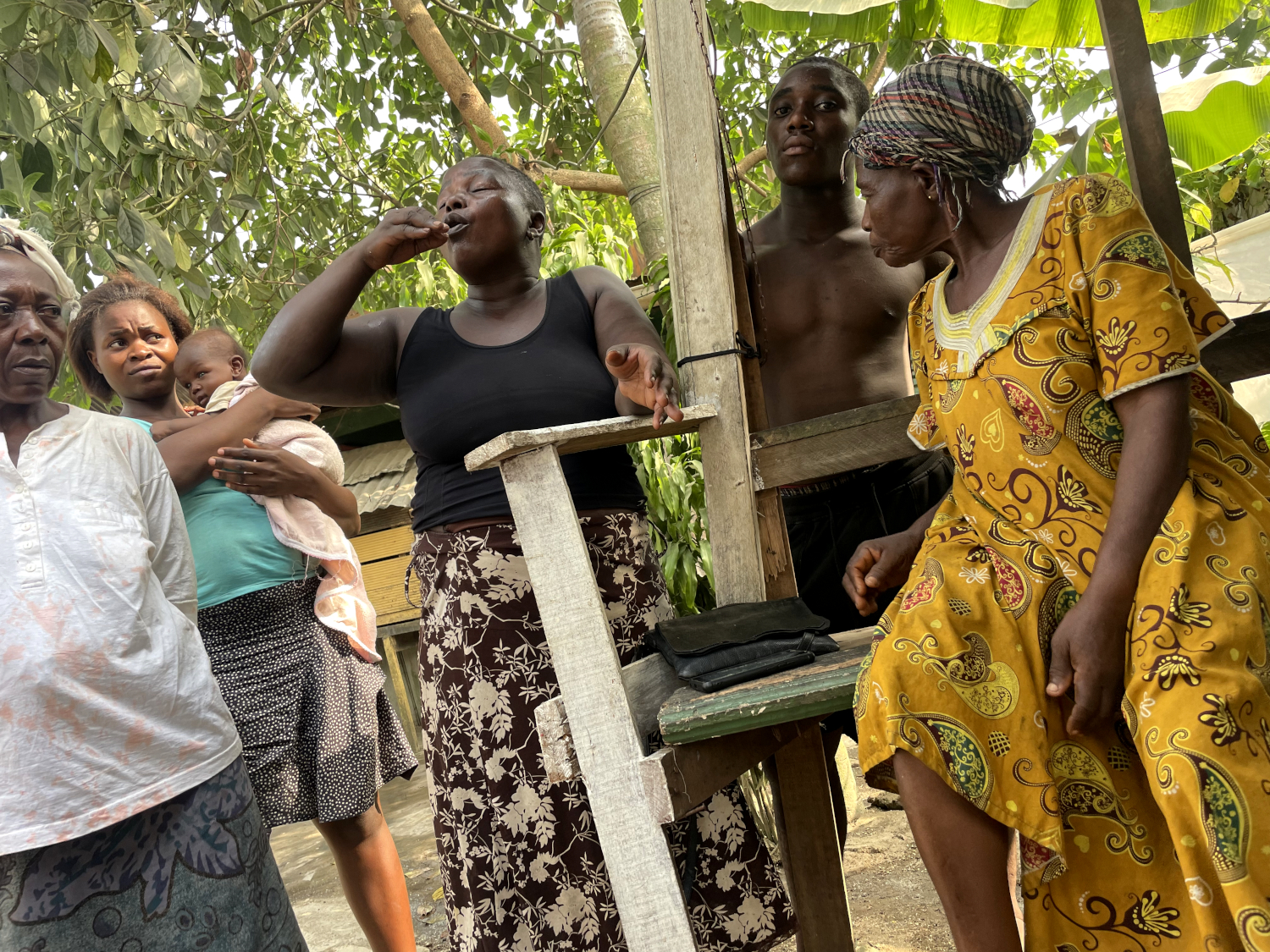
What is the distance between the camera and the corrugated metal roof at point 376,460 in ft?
20.9

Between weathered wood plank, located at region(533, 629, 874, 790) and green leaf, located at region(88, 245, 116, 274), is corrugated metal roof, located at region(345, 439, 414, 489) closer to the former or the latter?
green leaf, located at region(88, 245, 116, 274)

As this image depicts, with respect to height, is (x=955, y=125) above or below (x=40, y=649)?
above

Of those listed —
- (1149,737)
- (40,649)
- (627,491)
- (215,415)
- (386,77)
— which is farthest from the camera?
(386,77)

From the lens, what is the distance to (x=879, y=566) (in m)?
1.81

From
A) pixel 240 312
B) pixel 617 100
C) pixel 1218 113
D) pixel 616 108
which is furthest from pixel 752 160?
pixel 240 312

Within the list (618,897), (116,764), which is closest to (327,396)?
(116,764)

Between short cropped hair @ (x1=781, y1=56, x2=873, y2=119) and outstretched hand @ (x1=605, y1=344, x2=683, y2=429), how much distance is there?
3.63ft

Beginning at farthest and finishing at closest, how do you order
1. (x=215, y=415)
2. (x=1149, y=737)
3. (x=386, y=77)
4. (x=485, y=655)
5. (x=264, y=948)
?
(x=386, y=77) → (x=215, y=415) → (x=485, y=655) → (x=264, y=948) → (x=1149, y=737)

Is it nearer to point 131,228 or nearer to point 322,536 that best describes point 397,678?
point 131,228

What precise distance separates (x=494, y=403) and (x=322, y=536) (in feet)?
2.99

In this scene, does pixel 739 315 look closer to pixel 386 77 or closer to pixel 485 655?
pixel 485 655

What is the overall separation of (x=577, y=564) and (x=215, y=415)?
1.50 meters

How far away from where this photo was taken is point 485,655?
1948 millimetres

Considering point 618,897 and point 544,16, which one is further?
point 544,16
